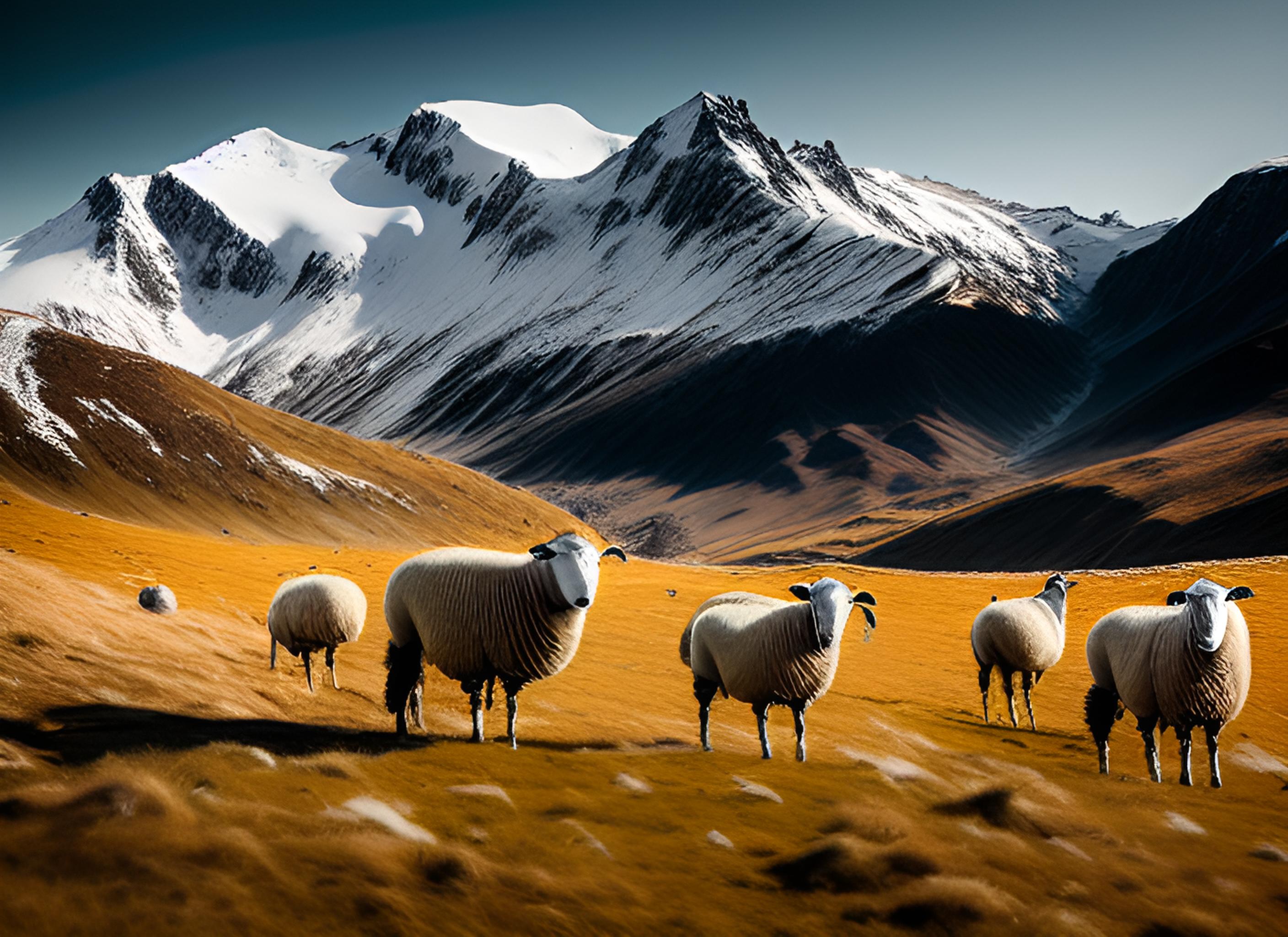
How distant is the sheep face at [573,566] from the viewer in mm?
12086

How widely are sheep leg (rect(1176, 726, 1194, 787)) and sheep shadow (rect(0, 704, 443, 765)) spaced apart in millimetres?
12278

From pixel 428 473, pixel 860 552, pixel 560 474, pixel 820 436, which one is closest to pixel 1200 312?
pixel 820 436

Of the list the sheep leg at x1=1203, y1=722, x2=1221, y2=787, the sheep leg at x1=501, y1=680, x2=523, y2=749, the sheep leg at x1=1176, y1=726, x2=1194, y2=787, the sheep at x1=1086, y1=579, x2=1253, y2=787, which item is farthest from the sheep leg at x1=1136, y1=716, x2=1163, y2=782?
the sheep leg at x1=501, y1=680, x2=523, y2=749

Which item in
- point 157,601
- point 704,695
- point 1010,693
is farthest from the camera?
point 1010,693

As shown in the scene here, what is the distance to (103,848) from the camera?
6898mm

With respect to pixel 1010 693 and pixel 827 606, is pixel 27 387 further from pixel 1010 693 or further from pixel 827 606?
pixel 1010 693

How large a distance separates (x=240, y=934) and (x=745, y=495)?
14389 centimetres

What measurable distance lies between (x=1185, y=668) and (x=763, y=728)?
277 inches

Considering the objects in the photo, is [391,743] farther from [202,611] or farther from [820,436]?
Result: [820,436]

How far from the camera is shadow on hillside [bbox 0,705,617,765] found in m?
8.51

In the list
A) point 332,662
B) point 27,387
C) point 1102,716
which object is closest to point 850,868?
point 1102,716

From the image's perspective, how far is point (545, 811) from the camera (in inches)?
392

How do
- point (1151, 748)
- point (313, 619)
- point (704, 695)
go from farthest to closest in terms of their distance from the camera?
1. point (313, 619)
2. point (704, 695)
3. point (1151, 748)

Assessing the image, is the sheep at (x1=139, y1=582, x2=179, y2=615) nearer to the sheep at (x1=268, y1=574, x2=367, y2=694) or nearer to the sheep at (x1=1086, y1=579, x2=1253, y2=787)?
the sheep at (x1=268, y1=574, x2=367, y2=694)
